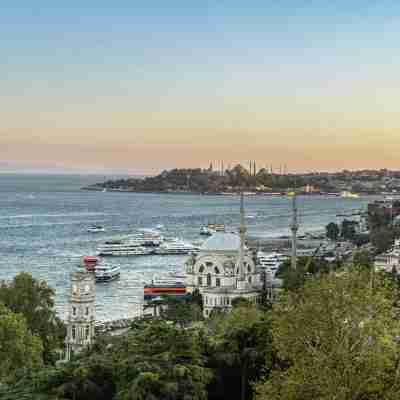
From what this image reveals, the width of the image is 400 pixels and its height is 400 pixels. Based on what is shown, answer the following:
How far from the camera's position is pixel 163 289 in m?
34.7

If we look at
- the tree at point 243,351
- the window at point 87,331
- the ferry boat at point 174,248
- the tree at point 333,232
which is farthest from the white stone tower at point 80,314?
the tree at point 333,232

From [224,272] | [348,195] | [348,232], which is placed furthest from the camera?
[348,195]

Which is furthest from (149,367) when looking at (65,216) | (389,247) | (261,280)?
(65,216)

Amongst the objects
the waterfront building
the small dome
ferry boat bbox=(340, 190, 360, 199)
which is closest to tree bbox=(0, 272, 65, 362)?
the small dome

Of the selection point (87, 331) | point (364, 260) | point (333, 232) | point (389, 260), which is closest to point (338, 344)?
point (87, 331)

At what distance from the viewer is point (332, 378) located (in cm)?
960

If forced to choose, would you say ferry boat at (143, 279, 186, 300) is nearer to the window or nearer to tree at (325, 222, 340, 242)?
the window

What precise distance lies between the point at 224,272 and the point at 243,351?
17315mm

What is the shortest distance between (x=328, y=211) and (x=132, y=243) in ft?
173

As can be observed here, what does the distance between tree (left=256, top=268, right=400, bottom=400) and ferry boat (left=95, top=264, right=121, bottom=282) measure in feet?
99.3

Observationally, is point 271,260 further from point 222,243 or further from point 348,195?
point 348,195

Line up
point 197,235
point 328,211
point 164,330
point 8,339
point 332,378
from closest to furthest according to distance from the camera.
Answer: point 332,378 < point 164,330 < point 8,339 < point 197,235 < point 328,211

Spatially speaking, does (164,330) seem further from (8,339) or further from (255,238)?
(255,238)

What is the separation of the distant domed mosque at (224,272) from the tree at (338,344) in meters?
18.5
